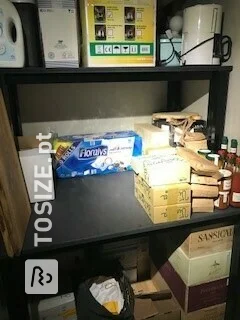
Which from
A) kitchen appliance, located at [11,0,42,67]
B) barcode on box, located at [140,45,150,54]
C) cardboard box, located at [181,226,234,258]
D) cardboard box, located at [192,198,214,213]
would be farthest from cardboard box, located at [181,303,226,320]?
kitchen appliance, located at [11,0,42,67]

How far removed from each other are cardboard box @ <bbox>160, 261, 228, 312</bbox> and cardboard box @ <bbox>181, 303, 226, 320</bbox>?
0.02 m

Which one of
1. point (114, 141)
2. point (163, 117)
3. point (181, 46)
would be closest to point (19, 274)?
point (114, 141)

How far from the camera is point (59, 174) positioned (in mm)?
1410

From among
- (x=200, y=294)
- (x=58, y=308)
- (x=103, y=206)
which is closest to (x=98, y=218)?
(x=103, y=206)

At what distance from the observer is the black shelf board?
0.91 metres

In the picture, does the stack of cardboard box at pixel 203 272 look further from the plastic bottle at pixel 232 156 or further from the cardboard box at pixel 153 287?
the plastic bottle at pixel 232 156

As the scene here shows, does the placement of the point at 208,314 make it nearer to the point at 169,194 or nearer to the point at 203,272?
the point at 203,272

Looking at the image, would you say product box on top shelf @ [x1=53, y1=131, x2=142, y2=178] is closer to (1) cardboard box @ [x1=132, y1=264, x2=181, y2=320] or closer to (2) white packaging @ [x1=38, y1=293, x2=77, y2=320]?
(2) white packaging @ [x1=38, y1=293, x2=77, y2=320]

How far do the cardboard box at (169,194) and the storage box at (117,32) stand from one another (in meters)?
0.56

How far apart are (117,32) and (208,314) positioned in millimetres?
1399

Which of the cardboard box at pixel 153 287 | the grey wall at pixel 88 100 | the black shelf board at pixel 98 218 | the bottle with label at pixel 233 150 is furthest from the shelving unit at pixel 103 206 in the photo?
the cardboard box at pixel 153 287

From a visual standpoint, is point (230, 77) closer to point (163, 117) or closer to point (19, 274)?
point (163, 117)

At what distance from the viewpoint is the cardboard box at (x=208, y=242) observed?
1138mm

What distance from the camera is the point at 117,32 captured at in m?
1.10
